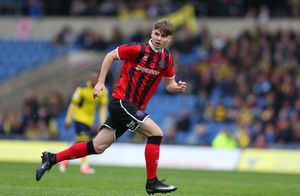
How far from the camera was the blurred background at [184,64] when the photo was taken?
21406mm

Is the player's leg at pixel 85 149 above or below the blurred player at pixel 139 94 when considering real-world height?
below

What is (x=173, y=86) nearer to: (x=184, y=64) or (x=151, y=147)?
(x=151, y=147)

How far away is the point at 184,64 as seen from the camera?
25531mm

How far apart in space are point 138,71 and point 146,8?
71.0 ft

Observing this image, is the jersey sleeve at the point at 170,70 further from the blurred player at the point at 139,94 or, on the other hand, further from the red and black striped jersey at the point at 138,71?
the red and black striped jersey at the point at 138,71

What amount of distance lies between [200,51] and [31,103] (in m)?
7.29

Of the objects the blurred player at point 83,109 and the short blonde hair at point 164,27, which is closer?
the short blonde hair at point 164,27

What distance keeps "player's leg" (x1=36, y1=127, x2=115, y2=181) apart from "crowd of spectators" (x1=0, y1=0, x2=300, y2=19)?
1986cm

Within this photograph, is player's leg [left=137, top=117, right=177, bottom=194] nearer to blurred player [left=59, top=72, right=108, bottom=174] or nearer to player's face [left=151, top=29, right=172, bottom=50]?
player's face [left=151, top=29, right=172, bottom=50]

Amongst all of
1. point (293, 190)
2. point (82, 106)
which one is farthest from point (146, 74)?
point (82, 106)

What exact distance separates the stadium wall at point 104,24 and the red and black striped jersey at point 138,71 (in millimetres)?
19444

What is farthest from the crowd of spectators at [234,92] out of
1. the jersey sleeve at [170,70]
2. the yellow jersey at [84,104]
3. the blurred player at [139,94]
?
the blurred player at [139,94]

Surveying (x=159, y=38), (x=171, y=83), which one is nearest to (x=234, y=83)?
(x=171, y=83)

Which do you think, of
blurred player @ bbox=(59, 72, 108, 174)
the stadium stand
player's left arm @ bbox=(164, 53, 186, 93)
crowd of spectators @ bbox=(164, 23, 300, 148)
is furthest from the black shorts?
crowd of spectators @ bbox=(164, 23, 300, 148)
